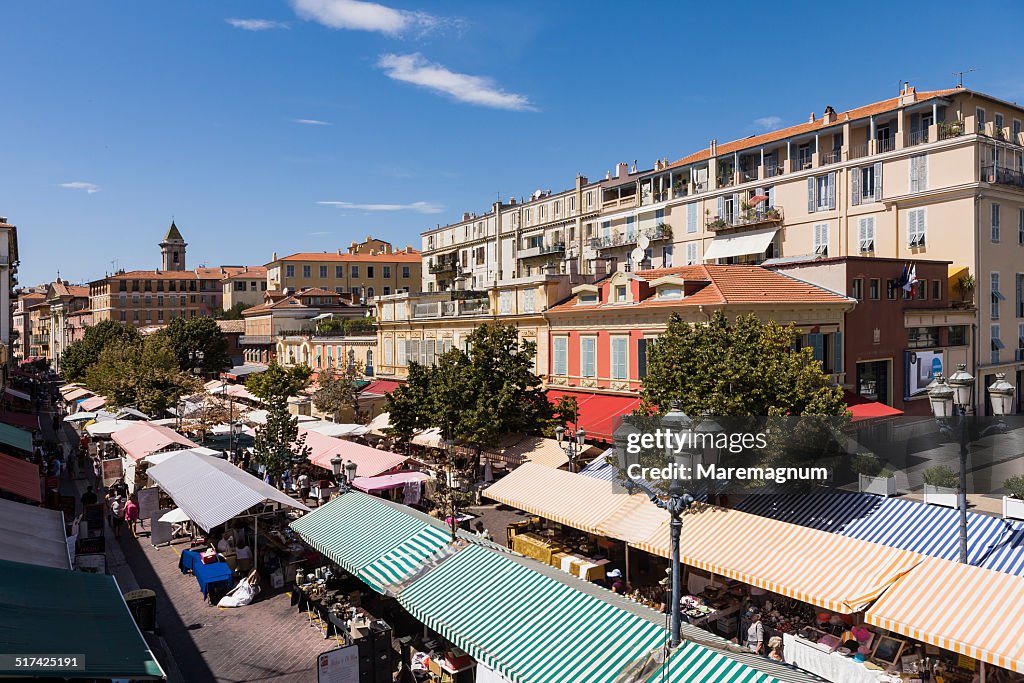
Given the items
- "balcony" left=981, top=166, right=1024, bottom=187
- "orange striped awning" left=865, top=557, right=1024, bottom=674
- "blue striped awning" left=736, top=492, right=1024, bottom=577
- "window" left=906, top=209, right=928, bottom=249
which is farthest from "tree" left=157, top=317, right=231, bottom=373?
"orange striped awning" left=865, top=557, right=1024, bottom=674

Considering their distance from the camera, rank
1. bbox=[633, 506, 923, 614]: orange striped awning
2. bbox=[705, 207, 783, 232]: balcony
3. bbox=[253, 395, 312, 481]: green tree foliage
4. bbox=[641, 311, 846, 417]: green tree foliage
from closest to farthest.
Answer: bbox=[633, 506, 923, 614]: orange striped awning, bbox=[641, 311, 846, 417]: green tree foliage, bbox=[253, 395, 312, 481]: green tree foliage, bbox=[705, 207, 783, 232]: balcony

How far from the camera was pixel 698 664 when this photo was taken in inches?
349

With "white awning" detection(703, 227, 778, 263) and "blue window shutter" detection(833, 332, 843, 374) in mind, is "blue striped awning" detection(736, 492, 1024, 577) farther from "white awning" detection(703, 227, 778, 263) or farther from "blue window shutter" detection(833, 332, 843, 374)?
"white awning" detection(703, 227, 778, 263)

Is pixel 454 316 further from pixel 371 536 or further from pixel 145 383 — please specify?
pixel 371 536

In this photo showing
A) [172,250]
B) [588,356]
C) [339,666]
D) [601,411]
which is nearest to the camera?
[339,666]

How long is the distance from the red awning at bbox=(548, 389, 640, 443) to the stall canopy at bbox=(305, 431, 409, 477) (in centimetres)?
662

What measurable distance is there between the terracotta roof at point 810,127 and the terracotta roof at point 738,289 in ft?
45.6

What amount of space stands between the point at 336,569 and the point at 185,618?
312cm

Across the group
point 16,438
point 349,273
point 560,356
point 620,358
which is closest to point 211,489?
point 16,438

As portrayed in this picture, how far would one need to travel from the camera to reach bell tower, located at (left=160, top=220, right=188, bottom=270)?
13362 centimetres

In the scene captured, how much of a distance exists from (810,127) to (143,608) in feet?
132

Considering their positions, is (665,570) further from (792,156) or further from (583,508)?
(792,156)

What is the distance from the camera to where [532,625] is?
10.7m

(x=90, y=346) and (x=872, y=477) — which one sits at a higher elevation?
(x=90, y=346)
